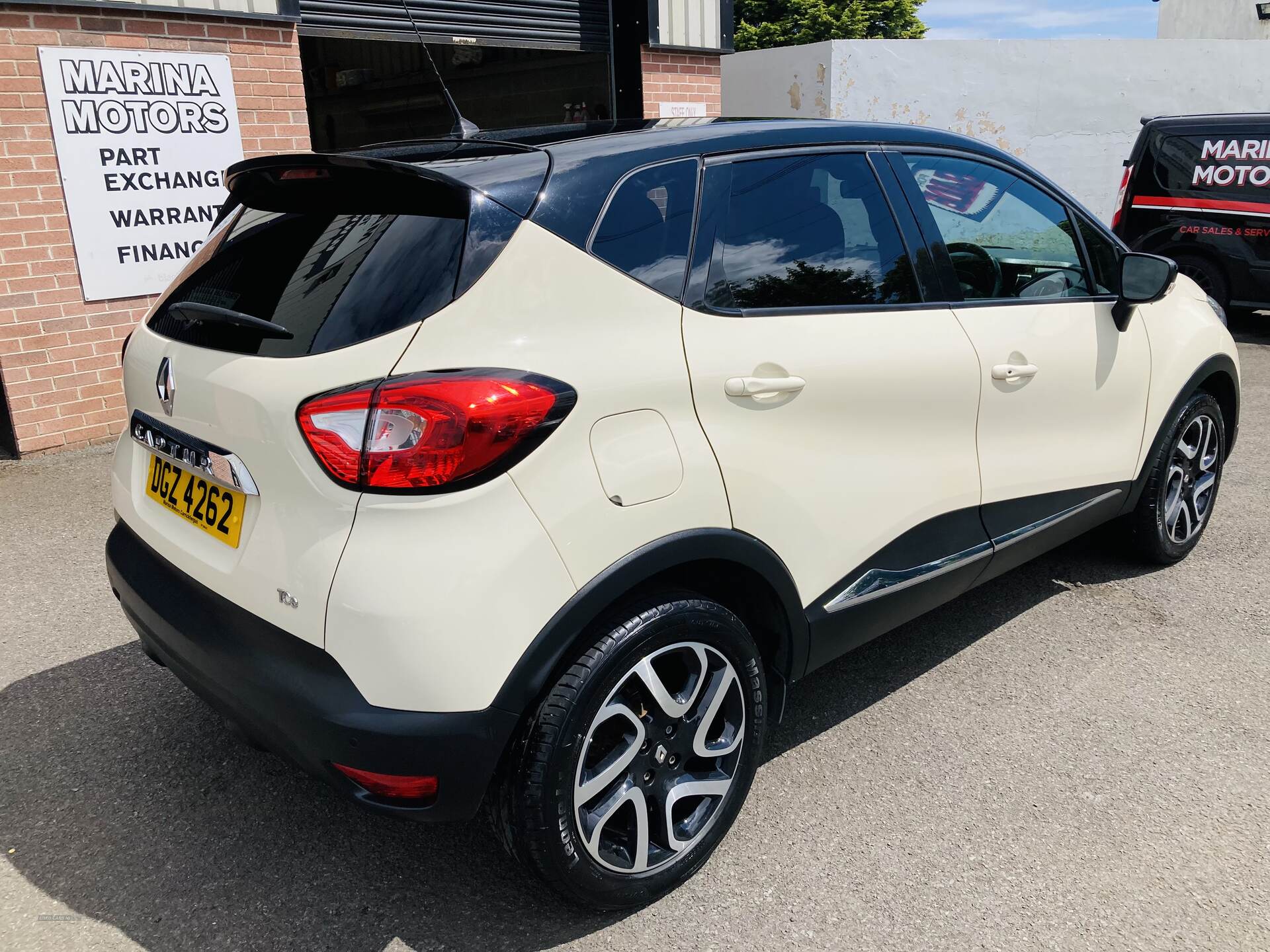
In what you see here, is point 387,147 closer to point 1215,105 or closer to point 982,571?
point 982,571

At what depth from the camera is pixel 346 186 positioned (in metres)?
2.29

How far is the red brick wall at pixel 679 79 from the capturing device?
928 centimetres

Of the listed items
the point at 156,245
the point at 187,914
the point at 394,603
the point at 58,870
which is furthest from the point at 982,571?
the point at 156,245

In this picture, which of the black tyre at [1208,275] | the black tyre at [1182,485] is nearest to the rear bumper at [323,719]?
the black tyre at [1182,485]

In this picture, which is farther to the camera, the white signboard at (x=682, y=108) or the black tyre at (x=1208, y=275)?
the white signboard at (x=682, y=108)

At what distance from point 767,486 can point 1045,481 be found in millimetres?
1403

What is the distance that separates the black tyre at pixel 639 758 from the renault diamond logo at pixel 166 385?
113cm

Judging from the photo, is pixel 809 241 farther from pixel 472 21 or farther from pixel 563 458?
pixel 472 21

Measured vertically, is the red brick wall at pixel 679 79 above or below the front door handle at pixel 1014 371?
above

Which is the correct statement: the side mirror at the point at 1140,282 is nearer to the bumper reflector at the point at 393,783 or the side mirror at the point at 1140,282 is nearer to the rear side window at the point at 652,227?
the rear side window at the point at 652,227

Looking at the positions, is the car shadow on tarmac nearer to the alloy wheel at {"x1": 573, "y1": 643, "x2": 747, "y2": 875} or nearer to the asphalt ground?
the asphalt ground

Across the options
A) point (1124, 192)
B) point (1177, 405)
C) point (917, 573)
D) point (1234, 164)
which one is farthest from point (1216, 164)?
point (917, 573)

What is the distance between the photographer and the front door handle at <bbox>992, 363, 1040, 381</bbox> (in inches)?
120

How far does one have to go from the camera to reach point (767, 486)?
2.39 m
